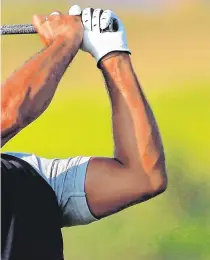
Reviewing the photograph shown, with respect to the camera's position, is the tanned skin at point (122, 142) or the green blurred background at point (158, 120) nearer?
the tanned skin at point (122, 142)

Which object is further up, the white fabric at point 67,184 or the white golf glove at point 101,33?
the white golf glove at point 101,33

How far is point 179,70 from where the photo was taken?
1881 millimetres

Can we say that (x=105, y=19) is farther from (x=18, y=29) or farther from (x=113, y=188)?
(x=113, y=188)

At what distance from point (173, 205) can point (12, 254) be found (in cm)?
97

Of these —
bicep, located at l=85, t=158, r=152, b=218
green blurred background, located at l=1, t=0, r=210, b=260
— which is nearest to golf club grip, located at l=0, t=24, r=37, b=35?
bicep, located at l=85, t=158, r=152, b=218

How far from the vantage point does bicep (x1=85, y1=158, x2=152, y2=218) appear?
1.00m

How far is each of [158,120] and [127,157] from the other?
32.4 inches

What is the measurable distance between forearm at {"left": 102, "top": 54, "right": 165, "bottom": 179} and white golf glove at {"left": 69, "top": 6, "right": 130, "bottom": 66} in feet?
0.06

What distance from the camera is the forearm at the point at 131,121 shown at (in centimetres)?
100

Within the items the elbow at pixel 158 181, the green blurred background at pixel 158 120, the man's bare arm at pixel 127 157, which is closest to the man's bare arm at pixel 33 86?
the man's bare arm at pixel 127 157

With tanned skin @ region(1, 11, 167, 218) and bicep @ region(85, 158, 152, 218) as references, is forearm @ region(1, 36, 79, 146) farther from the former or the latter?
bicep @ region(85, 158, 152, 218)

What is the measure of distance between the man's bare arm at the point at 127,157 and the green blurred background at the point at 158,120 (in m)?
0.79

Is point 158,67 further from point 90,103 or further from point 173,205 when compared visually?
point 173,205

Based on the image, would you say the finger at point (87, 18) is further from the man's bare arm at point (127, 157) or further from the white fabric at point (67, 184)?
the white fabric at point (67, 184)
